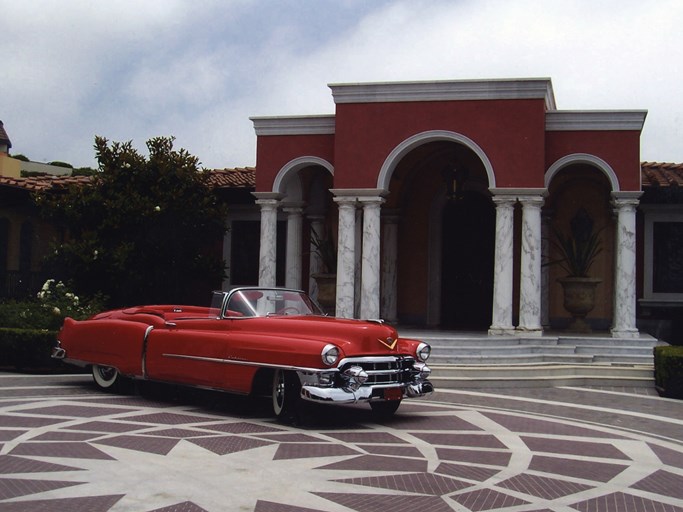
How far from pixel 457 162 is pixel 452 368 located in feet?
20.3

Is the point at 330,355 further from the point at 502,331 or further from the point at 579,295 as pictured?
the point at 579,295

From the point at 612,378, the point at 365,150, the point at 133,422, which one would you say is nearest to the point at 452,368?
the point at 612,378

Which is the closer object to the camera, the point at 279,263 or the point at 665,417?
the point at 665,417

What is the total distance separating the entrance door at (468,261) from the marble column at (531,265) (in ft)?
10.3

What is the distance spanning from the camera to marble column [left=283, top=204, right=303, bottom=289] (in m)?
18.4

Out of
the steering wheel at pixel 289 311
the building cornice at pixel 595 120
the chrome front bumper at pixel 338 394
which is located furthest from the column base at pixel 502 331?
the chrome front bumper at pixel 338 394

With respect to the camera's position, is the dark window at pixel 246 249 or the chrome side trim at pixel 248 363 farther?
the dark window at pixel 246 249

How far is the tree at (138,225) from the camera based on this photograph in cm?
1733

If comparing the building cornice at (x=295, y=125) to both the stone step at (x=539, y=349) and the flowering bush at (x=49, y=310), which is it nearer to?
the flowering bush at (x=49, y=310)

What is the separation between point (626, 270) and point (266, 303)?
28.2 ft

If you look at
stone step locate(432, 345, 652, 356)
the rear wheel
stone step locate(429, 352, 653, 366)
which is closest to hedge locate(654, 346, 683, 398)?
stone step locate(429, 352, 653, 366)

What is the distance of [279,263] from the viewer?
2042 cm

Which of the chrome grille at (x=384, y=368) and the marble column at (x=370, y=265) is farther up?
the marble column at (x=370, y=265)

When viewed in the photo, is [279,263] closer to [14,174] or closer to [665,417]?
[665,417]
